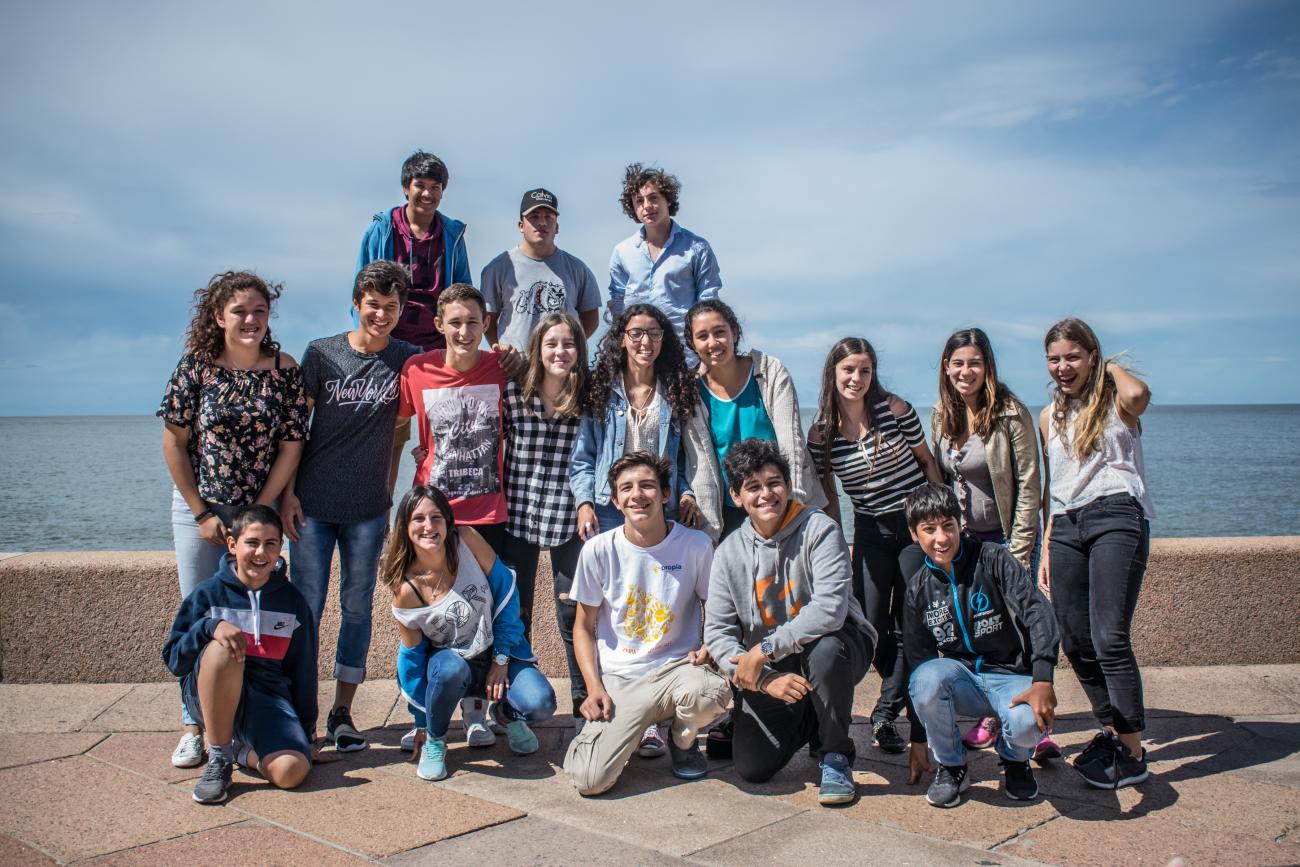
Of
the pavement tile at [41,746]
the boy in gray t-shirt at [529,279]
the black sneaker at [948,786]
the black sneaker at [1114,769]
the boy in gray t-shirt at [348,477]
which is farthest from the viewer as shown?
the boy in gray t-shirt at [529,279]

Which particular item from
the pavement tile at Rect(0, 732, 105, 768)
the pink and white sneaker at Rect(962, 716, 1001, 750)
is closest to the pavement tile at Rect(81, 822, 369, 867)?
the pavement tile at Rect(0, 732, 105, 768)

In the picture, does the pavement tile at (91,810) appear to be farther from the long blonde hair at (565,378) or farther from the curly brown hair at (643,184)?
the curly brown hair at (643,184)

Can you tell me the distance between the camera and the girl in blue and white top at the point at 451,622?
3764mm

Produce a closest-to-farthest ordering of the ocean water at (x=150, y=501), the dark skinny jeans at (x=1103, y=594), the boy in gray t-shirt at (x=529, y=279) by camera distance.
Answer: the dark skinny jeans at (x=1103, y=594)
the boy in gray t-shirt at (x=529, y=279)
the ocean water at (x=150, y=501)

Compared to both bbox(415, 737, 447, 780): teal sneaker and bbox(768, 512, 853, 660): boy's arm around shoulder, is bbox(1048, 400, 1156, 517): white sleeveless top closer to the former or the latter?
bbox(768, 512, 853, 660): boy's arm around shoulder

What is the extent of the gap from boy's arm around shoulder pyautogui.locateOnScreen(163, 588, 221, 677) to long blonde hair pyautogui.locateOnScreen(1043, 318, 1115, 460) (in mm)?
3343

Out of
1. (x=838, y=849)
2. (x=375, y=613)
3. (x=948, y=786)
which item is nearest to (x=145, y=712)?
(x=375, y=613)

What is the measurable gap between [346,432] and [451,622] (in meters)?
0.94

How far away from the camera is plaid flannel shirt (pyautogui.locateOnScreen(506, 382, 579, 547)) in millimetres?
4105

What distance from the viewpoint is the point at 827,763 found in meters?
3.41

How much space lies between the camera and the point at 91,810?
3184 mm

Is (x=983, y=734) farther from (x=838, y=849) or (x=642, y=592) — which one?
(x=642, y=592)

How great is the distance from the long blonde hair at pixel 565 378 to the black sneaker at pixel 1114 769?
2.41 metres

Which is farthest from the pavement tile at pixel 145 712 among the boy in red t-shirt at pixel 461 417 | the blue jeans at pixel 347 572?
the boy in red t-shirt at pixel 461 417
